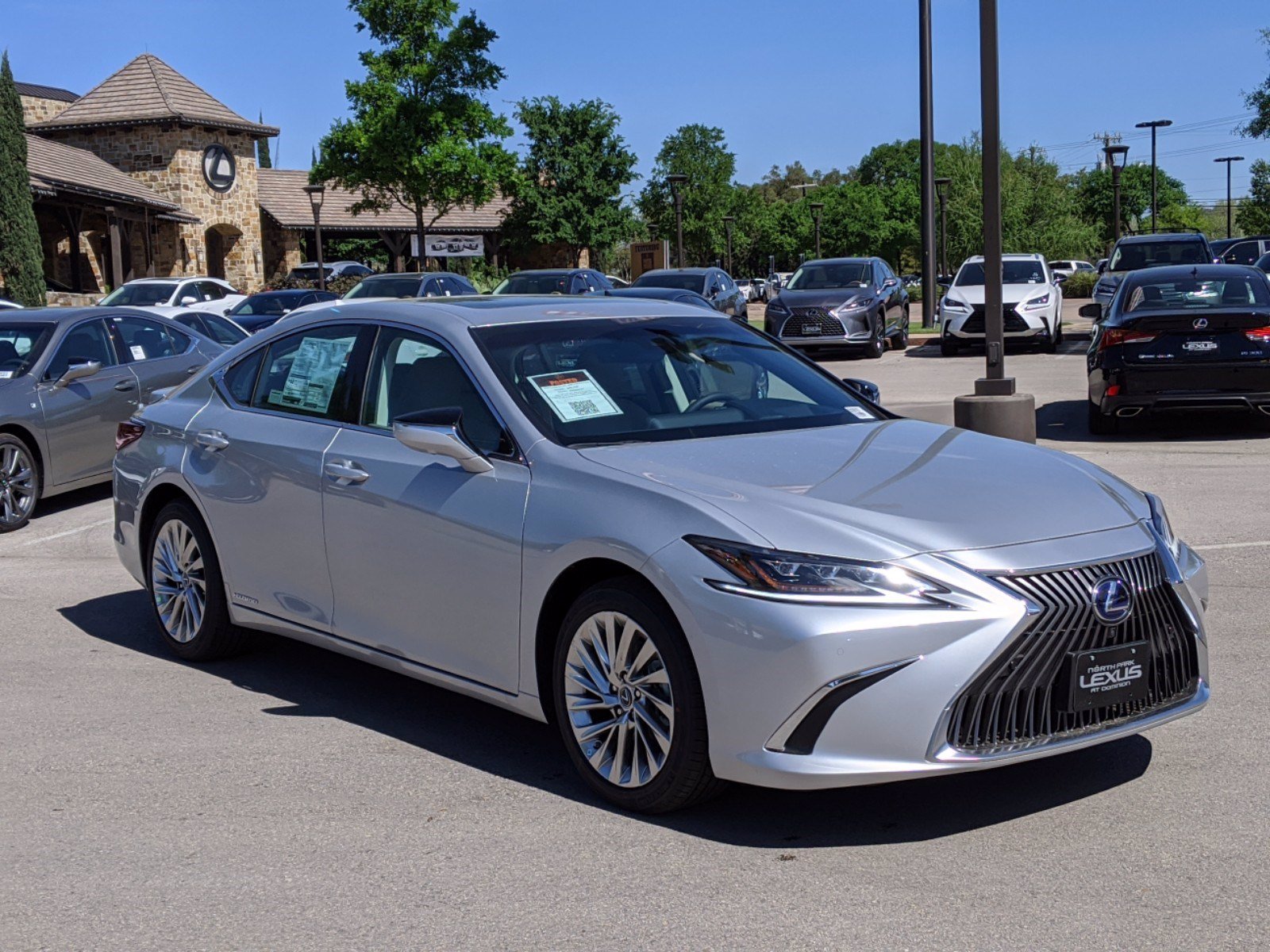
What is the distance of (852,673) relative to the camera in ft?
13.1

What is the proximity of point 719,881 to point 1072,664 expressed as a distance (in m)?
1.14

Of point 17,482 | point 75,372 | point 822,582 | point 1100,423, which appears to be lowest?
point 1100,423

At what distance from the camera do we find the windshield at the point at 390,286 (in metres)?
25.1

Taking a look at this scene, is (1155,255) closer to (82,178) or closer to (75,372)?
(75,372)

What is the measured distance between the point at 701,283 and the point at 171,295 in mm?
10532

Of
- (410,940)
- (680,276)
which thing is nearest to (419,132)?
(680,276)

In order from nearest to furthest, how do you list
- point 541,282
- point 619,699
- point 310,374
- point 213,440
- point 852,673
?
1. point 852,673
2. point 619,699
3. point 310,374
4. point 213,440
5. point 541,282

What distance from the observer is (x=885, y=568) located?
13.3 ft

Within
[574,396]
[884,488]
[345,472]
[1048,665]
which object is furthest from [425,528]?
[1048,665]

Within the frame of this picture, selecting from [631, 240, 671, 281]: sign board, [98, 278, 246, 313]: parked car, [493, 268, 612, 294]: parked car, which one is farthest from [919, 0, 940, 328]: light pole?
[631, 240, 671, 281]: sign board

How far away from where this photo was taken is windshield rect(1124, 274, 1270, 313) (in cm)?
1321

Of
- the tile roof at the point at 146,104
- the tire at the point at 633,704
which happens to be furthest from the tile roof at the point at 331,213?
the tire at the point at 633,704

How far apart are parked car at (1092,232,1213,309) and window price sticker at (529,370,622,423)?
21.5 meters

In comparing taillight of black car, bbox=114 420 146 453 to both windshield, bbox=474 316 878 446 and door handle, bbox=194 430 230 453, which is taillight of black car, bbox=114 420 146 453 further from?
windshield, bbox=474 316 878 446
